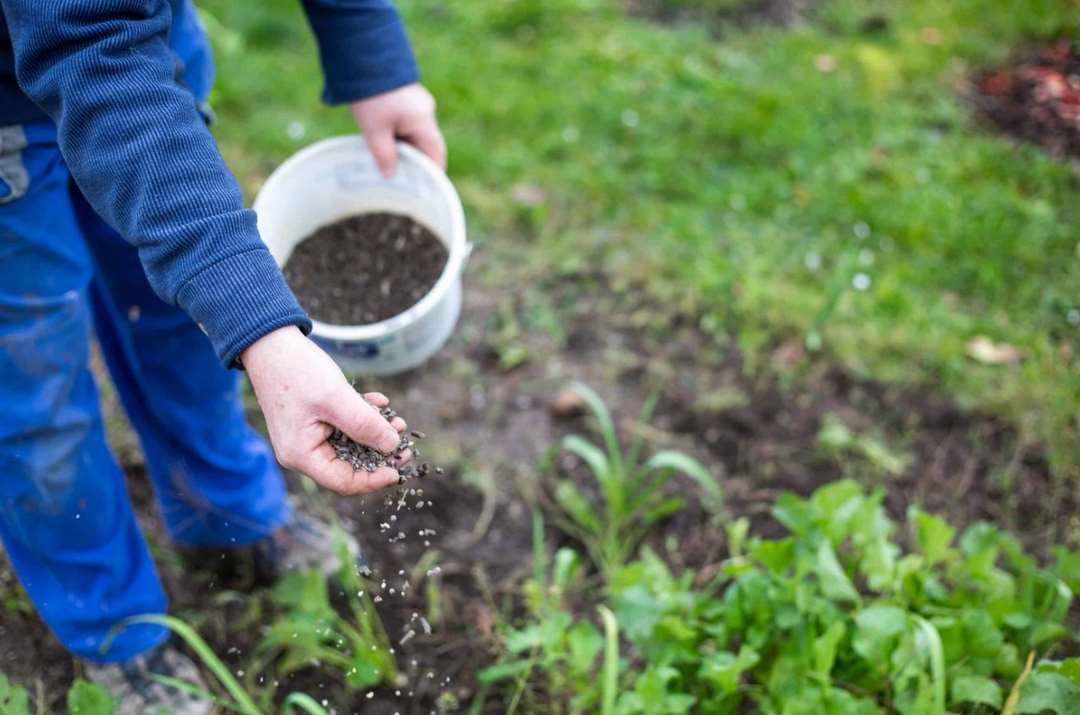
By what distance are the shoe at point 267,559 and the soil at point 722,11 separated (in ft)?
9.18

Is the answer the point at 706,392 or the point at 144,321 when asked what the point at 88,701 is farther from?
the point at 706,392

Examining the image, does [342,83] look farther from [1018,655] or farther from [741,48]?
[741,48]

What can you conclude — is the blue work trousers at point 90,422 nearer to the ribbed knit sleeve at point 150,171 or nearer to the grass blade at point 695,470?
the ribbed knit sleeve at point 150,171

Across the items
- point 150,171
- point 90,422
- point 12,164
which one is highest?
point 150,171

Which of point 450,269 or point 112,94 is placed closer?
point 112,94

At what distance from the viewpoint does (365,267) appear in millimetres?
1940

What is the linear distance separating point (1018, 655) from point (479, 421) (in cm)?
131

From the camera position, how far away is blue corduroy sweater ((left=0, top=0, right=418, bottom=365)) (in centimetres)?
113

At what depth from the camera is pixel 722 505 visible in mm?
2244

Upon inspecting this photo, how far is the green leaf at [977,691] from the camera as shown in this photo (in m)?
1.55

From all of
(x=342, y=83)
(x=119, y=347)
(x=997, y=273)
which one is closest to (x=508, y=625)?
(x=119, y=347)

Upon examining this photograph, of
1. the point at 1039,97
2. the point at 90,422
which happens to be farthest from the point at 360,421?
the point at 1039,97

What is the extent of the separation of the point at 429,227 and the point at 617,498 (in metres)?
0.71

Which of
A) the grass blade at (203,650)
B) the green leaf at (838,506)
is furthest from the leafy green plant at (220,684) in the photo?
the green leaf at (838,506)
